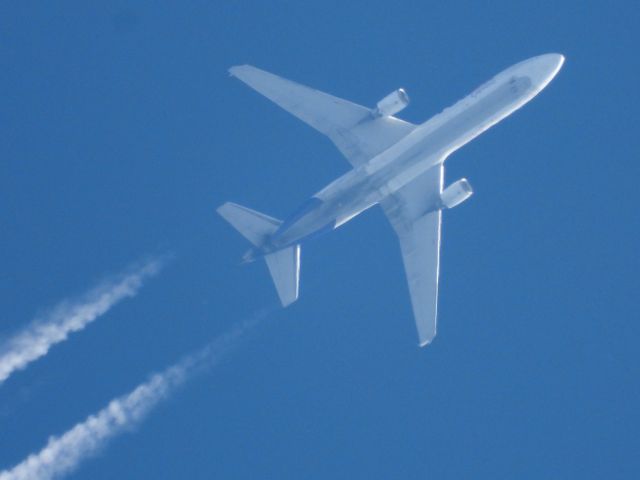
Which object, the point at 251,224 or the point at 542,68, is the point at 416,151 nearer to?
the point at 542,68

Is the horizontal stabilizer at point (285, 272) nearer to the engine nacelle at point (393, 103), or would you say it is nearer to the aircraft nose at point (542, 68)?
the engine nacelle at point (393, 103)

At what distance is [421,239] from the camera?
4706 cm

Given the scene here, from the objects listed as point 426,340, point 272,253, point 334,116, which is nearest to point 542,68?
point 334,116

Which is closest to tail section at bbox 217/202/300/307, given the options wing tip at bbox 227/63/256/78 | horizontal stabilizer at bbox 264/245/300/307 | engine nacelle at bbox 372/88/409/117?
horizontal stabilizer at bbox 264/245/300/307

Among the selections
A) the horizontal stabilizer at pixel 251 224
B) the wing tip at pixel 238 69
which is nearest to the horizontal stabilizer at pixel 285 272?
the horizontal stabilizer at pixel 251 224

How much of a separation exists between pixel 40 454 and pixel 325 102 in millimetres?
26672

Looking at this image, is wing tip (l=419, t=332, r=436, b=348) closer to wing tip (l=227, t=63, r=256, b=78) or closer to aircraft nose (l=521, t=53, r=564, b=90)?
aircraft nose (l=521, t=53, r=564, b=90)

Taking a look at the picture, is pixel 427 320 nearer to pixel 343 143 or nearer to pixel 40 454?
pixel 343 143

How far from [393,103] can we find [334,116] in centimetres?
392

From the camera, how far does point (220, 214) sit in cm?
4475

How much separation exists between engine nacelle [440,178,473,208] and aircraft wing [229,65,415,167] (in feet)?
14.8

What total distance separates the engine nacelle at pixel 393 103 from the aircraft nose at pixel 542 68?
700 centimetres

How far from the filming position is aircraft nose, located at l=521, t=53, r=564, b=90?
44.3m

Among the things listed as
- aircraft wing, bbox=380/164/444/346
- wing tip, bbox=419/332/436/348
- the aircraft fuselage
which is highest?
the aircraft fuselage
